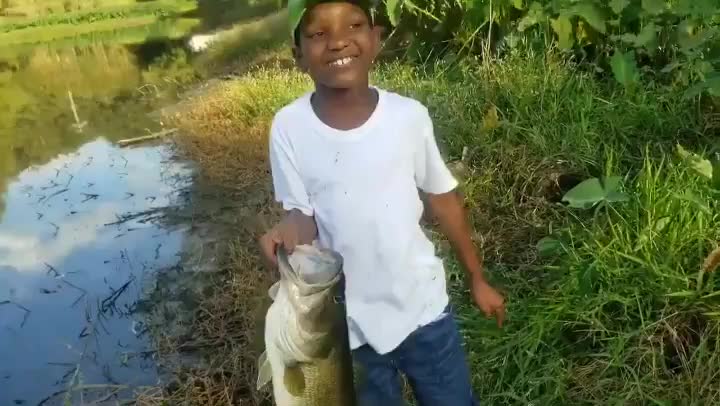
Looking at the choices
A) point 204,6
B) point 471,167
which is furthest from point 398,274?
point 204,6

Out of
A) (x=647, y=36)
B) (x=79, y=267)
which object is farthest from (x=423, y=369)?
(x=79, y=267)

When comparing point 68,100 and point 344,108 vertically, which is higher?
point 344,108

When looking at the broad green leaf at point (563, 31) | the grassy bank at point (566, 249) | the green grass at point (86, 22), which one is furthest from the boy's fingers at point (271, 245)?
the green grass at point (86, 22)

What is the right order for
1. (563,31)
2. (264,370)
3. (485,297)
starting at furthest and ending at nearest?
(563,31)
(485,297)
(264,370)

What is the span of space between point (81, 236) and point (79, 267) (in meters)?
0.79

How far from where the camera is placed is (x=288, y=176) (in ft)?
6.51

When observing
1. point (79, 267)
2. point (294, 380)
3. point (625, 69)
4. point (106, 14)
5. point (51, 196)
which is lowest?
point (106, 14)

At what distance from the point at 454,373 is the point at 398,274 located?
0.41 metres

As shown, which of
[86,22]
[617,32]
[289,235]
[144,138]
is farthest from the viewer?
[86,22]

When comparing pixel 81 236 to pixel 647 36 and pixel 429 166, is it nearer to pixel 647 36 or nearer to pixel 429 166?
pixel 647 36

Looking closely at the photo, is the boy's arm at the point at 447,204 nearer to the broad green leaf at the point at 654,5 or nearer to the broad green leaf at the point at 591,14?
the broad green leaf at the point at 654,5

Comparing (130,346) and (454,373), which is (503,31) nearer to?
(130,346)

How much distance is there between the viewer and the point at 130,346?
4.95 m

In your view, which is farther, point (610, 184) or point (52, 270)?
point (52, 270)
